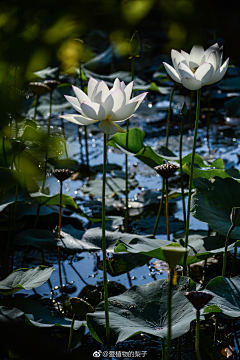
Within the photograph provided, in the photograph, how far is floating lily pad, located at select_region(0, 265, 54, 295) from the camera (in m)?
0.83

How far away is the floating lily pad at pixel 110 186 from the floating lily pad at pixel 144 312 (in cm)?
93

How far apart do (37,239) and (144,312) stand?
1.63 feet

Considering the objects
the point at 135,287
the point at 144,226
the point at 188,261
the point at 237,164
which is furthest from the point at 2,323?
the point at 237,164

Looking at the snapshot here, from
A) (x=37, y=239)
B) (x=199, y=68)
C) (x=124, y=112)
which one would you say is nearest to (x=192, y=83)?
(x=199, y=68)

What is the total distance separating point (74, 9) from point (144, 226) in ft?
4.35

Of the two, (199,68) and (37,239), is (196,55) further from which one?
(37,239)

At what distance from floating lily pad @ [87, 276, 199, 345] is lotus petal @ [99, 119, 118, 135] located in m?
0.36

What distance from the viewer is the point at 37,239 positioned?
1159mm

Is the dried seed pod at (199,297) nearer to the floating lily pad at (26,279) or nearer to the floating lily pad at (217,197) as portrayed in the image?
the floating lily pad at (26,279)

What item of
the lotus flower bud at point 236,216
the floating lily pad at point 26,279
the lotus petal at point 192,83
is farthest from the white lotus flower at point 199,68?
the floating lily pad at point 26,279

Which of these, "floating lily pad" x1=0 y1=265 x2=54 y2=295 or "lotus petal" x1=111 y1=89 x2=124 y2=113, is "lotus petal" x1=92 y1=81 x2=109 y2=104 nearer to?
"lotus petal" x1=111 y1=89 x2=124 y2=113

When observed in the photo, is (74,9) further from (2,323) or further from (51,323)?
(51,323)

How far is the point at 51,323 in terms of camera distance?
Result: 835mm

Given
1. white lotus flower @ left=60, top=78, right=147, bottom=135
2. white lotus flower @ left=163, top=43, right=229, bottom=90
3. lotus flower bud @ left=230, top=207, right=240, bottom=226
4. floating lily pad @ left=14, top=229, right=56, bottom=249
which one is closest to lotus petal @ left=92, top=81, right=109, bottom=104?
white lotus flower @ left=60, top=78, right=147, bottom=135
